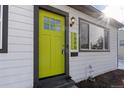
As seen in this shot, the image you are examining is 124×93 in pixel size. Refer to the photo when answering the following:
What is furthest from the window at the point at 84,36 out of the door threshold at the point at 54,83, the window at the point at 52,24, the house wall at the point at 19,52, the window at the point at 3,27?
the window at the point at 3,27

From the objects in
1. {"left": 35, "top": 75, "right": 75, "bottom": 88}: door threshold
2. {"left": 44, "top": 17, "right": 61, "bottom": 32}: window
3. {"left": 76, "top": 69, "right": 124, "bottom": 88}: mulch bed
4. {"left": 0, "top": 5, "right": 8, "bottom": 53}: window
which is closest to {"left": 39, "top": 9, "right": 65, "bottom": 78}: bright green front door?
{"left": 44, "top": 17, "right": 61, "bottom": 32}: window

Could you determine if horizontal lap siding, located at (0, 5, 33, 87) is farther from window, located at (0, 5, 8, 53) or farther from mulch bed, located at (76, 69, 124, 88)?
mulch bed, located at (76, 69, 124, 88)

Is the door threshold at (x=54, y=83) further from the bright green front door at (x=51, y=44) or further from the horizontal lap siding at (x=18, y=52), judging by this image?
the horizontal lap siding at (x=18, y=52)

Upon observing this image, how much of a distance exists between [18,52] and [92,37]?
426cm

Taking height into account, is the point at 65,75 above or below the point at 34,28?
below

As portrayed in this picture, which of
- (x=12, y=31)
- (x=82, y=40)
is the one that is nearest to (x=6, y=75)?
(x=12, y=31)

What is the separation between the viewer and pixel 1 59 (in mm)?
3350

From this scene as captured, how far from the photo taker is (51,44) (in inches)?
189

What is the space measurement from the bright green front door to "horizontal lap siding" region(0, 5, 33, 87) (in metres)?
0.52

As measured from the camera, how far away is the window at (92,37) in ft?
21.2

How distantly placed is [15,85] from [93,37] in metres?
4.62

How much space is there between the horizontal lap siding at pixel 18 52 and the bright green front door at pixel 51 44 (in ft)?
1.71

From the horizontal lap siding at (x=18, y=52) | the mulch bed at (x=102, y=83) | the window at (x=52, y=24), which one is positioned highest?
the window at (x=52, y=24)

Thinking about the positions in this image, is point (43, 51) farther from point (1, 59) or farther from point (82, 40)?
point (82, 40)
